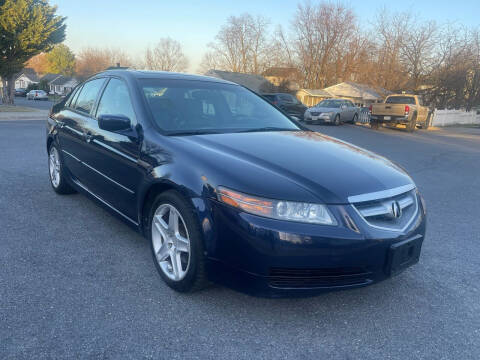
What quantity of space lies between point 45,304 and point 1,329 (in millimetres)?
319

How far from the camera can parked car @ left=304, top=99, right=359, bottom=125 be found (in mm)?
21156

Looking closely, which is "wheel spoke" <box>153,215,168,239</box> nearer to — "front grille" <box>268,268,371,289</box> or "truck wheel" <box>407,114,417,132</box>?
"front grille" <box>268,268,371,289</box>

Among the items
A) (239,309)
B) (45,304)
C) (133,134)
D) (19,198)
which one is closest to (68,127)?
(19,198)

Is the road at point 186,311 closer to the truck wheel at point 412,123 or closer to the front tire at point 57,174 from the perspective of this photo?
the front tire at point 57,174

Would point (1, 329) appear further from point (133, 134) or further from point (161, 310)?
point (133, 134)

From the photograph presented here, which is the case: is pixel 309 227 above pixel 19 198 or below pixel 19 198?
above

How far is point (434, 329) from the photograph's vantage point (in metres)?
2.53

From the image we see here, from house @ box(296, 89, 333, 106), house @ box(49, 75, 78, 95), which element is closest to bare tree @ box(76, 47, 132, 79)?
house @ box(49, 75, 78, 95)

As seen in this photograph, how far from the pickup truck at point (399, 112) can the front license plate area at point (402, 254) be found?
1863cm

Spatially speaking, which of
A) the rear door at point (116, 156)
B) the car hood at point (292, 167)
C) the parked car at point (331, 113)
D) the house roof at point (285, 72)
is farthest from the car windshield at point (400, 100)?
the house roof at point (285, 72)

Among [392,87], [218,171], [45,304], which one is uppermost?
[392,87]

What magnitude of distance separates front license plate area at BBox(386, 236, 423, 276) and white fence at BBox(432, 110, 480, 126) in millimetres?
29091

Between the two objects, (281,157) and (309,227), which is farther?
(281,157)

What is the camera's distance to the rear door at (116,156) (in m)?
3.16
